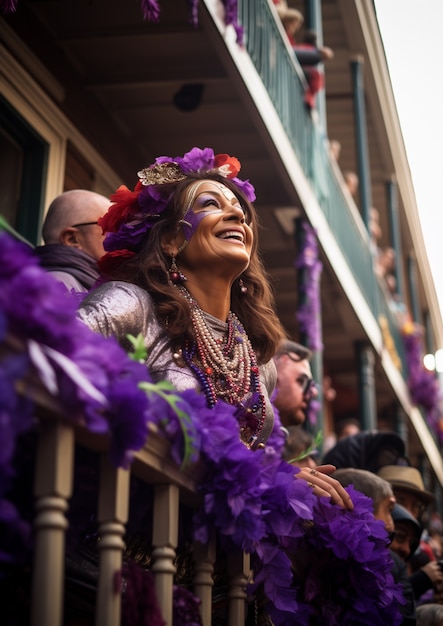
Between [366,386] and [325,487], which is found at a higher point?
[366,386]

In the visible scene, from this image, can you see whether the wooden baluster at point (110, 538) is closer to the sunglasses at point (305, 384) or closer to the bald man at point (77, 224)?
the bald man at point (77, 224)

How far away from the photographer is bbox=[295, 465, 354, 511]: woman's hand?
3312 millimetres

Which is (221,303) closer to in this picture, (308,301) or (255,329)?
(255,329)

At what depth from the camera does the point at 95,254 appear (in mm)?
4477

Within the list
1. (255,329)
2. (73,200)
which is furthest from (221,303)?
(73,200)

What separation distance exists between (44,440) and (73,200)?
104 inches

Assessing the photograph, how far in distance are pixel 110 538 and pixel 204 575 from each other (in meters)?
0.60

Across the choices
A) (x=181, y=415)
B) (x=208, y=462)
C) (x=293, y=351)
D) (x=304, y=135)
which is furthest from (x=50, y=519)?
(x=304, y=135)

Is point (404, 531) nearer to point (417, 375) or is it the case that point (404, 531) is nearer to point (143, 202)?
point (143, 202)

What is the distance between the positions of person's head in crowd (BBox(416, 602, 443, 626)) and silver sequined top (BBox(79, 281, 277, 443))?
2131 millimetres

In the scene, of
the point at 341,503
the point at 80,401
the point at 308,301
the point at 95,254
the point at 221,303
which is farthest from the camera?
the point at 308,301

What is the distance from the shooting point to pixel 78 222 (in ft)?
14.9

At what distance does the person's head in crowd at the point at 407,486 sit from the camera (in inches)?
225

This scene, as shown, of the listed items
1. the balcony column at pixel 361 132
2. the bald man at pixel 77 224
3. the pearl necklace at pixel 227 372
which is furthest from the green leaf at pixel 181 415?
the balcony column at pixel 361 132
